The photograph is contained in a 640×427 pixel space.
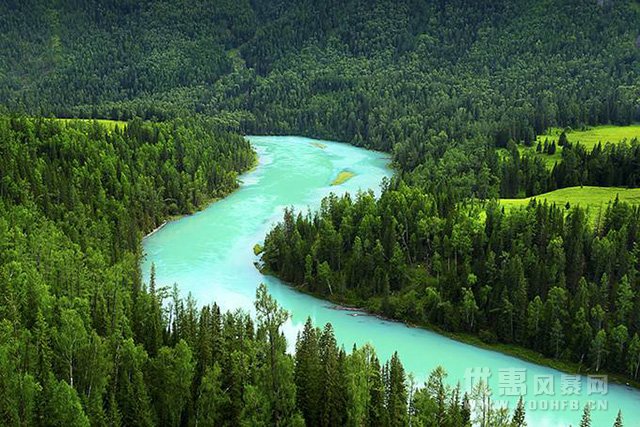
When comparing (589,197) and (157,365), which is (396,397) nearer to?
(157,365)

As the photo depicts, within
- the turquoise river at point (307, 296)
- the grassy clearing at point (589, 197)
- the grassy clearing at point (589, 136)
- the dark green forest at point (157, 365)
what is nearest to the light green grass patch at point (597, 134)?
the grassy clearing at point (589, 136)

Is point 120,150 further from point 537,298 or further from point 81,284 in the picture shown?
point 537,298

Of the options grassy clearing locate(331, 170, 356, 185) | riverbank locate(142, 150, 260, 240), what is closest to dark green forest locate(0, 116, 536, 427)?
riverbank locate(142, 150, 260, 240)

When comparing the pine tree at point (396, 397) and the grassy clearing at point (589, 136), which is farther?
the grassy clearing at point (589, 136)

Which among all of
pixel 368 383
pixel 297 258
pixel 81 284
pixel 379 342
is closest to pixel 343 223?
pixel 297 258

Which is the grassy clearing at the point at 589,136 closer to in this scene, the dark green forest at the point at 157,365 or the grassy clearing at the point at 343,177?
the grassy clearing at the point at 343,177

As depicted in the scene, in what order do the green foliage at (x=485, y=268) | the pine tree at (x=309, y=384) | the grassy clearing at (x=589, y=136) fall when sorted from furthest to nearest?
the grassy clearing at (x=589, y=136) → the green foliage at (x=485, y=268) → the pine tree at (x=309, y=384)
